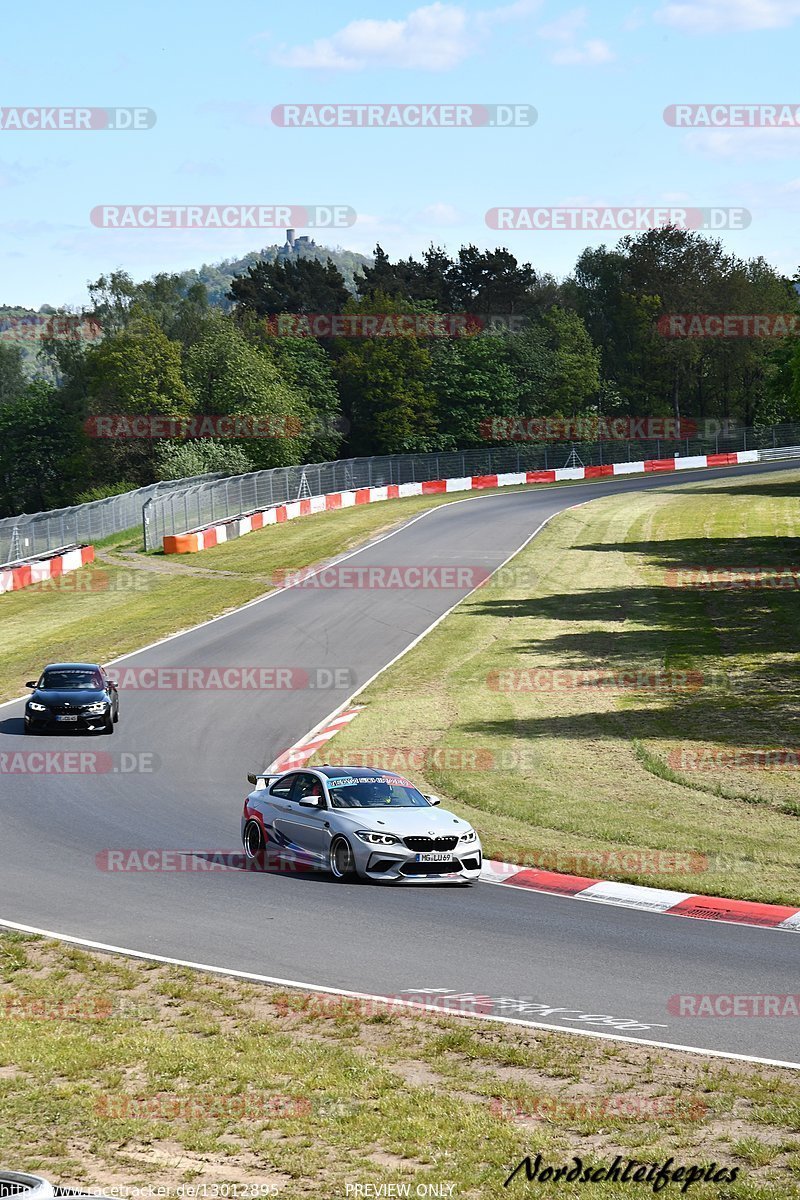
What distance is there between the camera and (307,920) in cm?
1504

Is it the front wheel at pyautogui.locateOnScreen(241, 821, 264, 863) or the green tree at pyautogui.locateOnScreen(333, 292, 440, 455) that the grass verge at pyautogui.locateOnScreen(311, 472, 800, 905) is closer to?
the front wheel at pyautogui.locateOnScreen(241, 821, 264, 863)

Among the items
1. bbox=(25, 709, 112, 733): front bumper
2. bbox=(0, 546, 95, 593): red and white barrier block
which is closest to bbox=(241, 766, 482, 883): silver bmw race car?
bbox=(25, 709, 112, 733): front bumper

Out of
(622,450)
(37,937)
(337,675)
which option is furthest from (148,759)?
(622,450)

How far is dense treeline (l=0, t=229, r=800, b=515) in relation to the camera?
Result: 87.6 meters

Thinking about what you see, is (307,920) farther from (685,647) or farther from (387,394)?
(387,394)

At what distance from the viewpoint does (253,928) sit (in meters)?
14.7

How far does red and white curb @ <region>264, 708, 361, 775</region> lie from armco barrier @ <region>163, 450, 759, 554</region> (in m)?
31.9

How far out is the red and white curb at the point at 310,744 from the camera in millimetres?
24125

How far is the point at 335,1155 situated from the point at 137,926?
6580 mm

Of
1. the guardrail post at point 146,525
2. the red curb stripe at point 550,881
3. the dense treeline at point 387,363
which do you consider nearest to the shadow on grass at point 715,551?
the dense treeline at point 387,363

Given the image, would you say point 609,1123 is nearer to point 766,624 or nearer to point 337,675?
point 337,675

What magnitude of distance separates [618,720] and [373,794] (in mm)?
9133

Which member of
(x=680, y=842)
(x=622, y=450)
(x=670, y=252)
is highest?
(x=670, y=252)

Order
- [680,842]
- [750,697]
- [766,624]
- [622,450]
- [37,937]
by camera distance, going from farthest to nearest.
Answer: [622,450] < [766,624] < [750,697] < [680,842] < [37,937]
